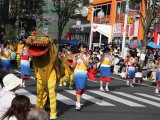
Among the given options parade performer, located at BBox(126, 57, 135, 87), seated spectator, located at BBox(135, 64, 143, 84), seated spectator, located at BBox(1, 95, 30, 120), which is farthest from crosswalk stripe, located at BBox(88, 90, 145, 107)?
seated spectator, located at BBox(1, 95, 30, 120)

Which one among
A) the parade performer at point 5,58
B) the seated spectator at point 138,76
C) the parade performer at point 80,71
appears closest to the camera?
the parade performer at point 80,71

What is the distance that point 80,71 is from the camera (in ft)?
34.3

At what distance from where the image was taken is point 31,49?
28.9 feet

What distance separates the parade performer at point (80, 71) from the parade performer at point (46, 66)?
1004 millimetres

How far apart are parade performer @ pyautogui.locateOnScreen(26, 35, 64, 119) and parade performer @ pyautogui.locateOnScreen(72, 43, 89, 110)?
1.00 meters

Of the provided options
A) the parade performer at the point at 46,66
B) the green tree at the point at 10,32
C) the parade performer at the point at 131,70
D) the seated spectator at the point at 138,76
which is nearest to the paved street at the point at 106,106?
the parade performer at the point at 46,66

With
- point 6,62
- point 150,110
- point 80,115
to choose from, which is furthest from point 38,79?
point 6,62

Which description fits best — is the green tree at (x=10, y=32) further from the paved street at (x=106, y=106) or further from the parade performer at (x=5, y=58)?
the paved street at (x=106, y=106)

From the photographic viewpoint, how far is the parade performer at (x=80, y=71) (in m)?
10.2

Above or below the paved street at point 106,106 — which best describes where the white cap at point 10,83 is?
above

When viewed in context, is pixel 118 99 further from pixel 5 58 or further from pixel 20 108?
pixel 20 108

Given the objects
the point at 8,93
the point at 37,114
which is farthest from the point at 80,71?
the point at 37,114

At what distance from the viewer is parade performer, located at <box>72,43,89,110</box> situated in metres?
10.2

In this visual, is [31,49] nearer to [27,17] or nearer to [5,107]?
[5,107]
